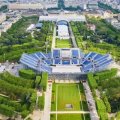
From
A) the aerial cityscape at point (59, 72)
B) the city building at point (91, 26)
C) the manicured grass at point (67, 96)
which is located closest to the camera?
the aerial cityscape at point (59, 72)

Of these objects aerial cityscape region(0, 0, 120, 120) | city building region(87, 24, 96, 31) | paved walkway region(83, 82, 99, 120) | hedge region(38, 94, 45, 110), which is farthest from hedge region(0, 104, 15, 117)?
city building region(87, 24, 96, 31)

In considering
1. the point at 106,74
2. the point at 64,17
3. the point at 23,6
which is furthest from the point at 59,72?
the point at 23,6

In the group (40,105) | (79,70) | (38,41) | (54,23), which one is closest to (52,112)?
(40,105)

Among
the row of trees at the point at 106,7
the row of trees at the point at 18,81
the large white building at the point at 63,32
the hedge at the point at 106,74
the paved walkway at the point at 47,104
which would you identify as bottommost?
the paved walkway at the point at 47,104

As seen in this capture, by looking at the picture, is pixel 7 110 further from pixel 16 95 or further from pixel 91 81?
pixel 91 81

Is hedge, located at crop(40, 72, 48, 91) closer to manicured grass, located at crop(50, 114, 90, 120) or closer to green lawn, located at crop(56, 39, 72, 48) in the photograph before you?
manicured grass, located at crop(50, 114, 90, 120)

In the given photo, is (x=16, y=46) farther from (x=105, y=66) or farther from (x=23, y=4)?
(x=23, y=4)

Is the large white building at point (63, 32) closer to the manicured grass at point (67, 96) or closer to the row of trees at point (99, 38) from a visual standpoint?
the row of trees at point (99, 38)

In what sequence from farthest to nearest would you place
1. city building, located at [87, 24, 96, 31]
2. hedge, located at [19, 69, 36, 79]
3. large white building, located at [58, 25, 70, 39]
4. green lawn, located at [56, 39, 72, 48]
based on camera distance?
city building, located at [87, 24, 96, 31]
large white building, located at [58, 25, 70, 39]
green lawn, located at [56, 39, 72, 48]
hedge, located at [19, 69, 36, 79]

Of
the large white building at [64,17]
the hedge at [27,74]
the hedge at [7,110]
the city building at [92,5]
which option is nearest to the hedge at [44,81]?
the hedge at [27,74]
